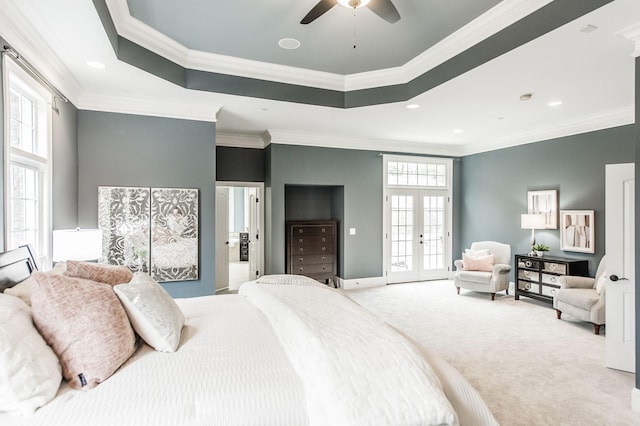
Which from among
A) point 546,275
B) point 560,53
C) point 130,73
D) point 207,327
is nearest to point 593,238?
point 546,275

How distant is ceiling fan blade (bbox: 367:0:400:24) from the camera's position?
89.7 inches

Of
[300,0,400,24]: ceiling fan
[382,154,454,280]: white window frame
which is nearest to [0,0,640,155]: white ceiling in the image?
[300,0,400,24]: ceiling fan

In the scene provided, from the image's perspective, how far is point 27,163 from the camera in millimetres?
2801

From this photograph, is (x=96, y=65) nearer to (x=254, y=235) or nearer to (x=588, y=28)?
(x=254, y=235)

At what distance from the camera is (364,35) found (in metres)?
3.26

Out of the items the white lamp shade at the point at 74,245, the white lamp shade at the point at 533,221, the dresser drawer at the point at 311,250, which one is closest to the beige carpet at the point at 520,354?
the dresser drawer at the point at 311,250

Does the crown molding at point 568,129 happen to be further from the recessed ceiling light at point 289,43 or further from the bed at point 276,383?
the bed at point 276,383

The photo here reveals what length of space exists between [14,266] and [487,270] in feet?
19.6

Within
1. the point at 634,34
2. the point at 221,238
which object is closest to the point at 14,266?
the point at 221,238

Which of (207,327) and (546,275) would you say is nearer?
(207,327)

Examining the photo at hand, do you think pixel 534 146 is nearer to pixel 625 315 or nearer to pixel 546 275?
pixel 546 275

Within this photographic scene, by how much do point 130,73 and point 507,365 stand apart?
4583 millimetres

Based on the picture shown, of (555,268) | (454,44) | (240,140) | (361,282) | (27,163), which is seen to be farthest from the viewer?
(361,282)

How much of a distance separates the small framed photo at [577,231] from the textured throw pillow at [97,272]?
5.74 meters
